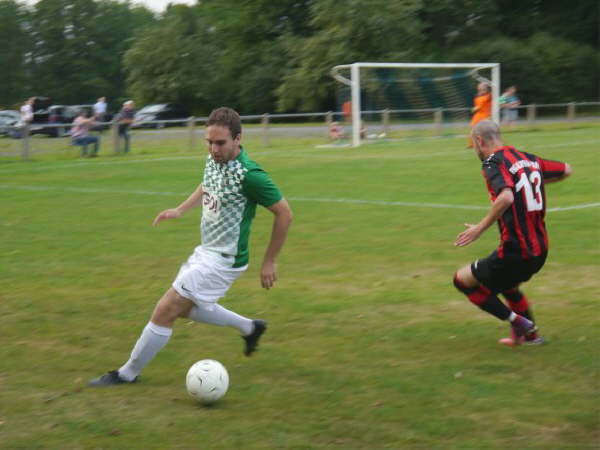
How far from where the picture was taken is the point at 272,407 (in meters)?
5.16

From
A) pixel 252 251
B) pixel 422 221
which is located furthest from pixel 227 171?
pixel 422 221

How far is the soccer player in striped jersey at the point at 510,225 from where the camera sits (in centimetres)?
582

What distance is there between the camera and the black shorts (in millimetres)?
6008

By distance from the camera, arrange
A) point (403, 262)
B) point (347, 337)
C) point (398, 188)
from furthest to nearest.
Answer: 1. point (398, 188)
2. point (403, 262)
3. point (347, 337)

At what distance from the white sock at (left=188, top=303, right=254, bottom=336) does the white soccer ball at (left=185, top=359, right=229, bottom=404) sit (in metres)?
0.43

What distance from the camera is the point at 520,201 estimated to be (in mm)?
5906

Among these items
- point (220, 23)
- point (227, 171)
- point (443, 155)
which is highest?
point (220, 23)

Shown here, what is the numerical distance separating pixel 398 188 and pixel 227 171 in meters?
10.3

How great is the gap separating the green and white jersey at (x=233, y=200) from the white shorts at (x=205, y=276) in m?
0.05

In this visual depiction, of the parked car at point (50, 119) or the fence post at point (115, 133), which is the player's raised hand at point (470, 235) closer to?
the parked car at point (50, 119)

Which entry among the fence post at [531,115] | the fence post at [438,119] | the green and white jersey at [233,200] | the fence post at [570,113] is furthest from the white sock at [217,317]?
the fence post at [570,113]

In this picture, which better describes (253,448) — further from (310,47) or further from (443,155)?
(310,47)

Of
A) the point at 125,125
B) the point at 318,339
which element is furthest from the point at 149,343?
the point at 125,125

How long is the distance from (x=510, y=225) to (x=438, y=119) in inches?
1009
